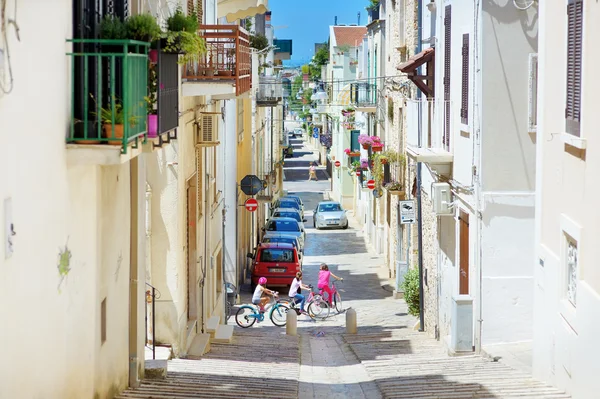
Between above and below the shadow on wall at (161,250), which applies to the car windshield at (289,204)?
below

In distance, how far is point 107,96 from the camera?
32.0 ft

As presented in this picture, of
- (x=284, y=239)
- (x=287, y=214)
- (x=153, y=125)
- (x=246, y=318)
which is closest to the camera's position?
(x=153, y=125)

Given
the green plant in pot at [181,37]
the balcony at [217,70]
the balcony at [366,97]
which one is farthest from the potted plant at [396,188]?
the green plant in pot at [181,37]

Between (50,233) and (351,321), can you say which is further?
(351,321)

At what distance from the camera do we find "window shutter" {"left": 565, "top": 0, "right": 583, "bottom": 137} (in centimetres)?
1151

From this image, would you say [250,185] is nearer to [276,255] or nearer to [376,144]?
[276,255]

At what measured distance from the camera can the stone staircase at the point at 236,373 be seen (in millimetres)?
12320

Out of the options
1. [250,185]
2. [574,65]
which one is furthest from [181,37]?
[250,185]

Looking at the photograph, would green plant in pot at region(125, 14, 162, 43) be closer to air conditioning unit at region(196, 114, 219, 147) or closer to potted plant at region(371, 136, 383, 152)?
air conditioning unit at region(196, 114, 219, 147)

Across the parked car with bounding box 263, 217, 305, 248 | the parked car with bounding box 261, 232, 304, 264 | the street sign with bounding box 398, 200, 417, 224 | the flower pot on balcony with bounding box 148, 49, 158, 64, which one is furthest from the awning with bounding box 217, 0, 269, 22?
the parked car with bounding box 263, 217, 305, 248

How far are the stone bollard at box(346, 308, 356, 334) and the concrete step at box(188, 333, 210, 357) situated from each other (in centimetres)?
451

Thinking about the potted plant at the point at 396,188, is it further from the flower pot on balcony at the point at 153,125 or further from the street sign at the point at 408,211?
the flower pot on balcony at the point at 153,125

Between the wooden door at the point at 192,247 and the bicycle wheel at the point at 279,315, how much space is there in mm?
6034

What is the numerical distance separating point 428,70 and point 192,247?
7462mm
